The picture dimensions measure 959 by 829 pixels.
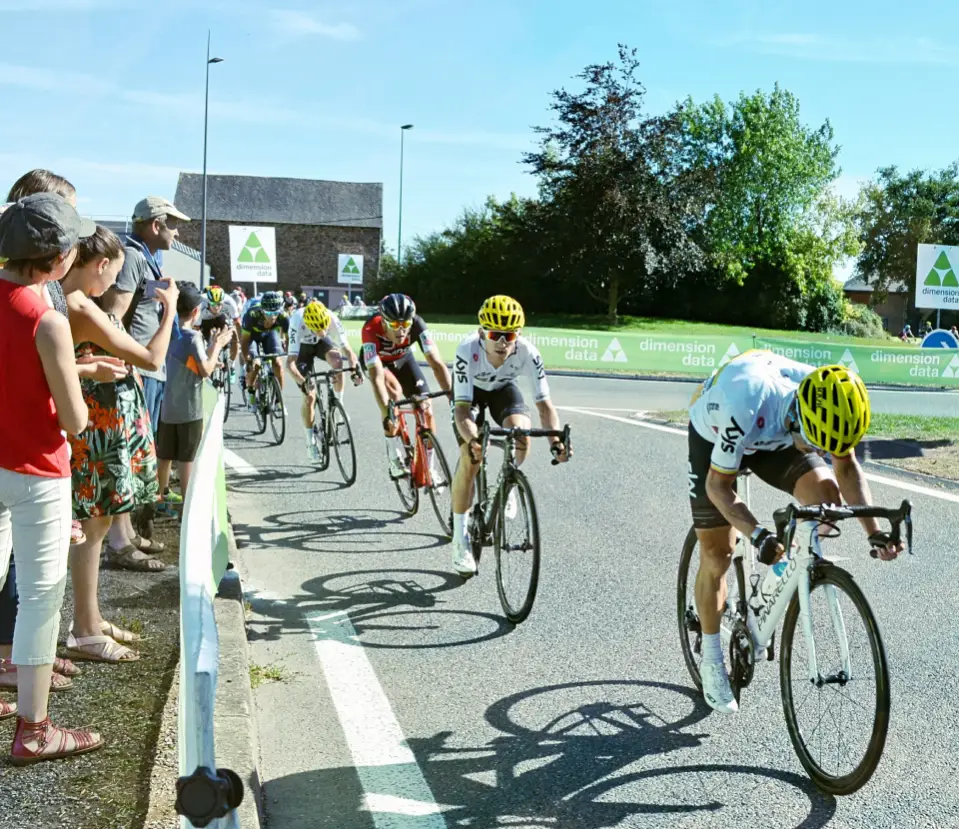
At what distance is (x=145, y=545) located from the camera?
6988mm

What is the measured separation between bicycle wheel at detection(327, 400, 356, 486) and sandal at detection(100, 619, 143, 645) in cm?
541

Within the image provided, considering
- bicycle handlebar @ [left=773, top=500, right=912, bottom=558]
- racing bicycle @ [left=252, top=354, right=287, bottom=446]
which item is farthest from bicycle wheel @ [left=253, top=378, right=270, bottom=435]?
bicycle handlebar @ [left=773, top=500, right=912, bottom=558]

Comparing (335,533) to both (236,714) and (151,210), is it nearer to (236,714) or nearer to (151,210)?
(151,210)

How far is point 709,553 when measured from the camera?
15.4 ft

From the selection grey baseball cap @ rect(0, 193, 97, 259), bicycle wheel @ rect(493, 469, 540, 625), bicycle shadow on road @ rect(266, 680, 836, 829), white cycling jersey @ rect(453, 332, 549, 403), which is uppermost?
grey baseball cap @ rect(0, 193, 97, 259)

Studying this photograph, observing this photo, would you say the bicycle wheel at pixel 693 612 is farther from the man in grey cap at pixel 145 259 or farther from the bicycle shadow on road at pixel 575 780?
the man in grey cap at pixel 145 259

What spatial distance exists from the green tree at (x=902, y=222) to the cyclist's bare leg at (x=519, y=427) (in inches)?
3845

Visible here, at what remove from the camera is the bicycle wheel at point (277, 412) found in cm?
1348

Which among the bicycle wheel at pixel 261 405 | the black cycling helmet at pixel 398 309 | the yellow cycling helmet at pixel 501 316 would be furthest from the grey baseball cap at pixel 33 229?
the bicycle wheel at pixel 261 405

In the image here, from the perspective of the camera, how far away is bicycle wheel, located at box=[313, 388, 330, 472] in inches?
445

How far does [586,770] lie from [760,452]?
160 cm

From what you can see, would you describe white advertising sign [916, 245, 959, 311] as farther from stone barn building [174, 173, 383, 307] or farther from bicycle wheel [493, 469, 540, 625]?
stone barn building [174, 173, 383, 307]

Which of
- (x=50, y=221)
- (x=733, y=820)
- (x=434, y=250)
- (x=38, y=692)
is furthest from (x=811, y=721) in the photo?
(x=434, y=250)

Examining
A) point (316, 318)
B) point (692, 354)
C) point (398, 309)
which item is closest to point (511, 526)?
point (398, 309)
